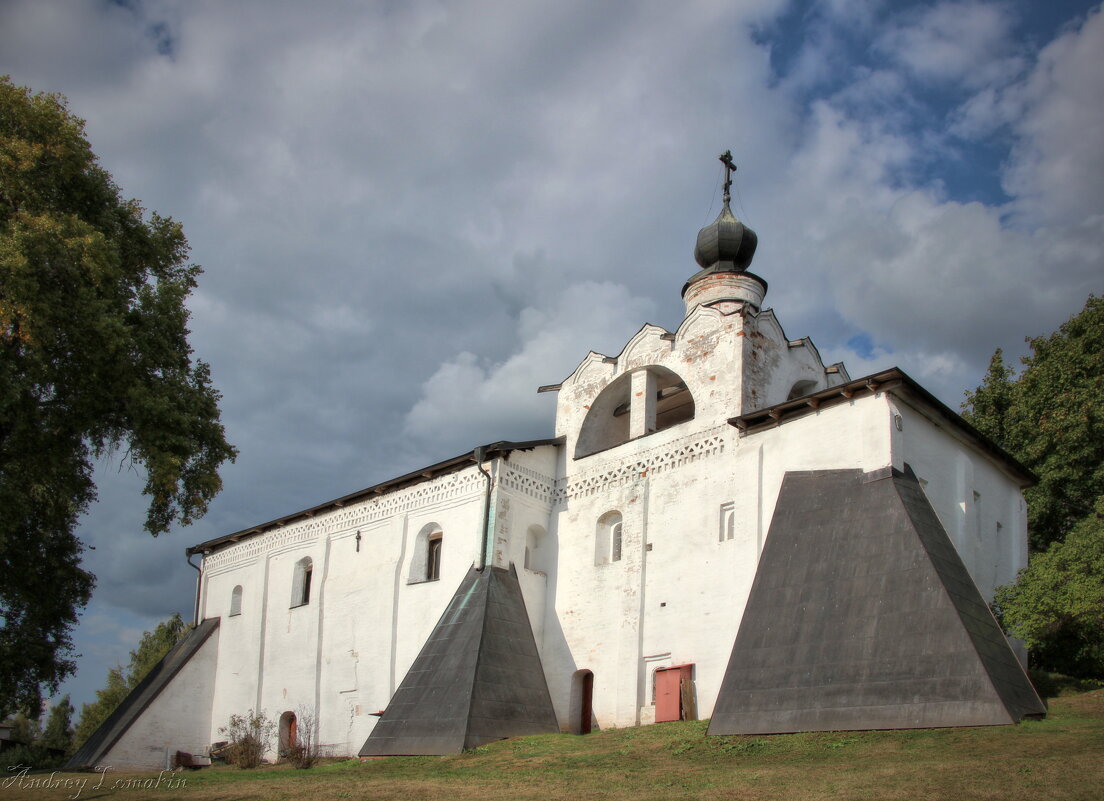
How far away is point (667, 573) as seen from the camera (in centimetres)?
1736

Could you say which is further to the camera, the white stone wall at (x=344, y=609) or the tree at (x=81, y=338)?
the white stone wall at (x=344, y=609)

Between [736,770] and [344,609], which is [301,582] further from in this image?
[736,770]

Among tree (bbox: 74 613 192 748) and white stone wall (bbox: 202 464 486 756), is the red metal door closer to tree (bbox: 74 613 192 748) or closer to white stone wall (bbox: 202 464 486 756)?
white stone wall (bbox: 202 464 486 756)

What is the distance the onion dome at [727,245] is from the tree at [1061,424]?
7257 mm

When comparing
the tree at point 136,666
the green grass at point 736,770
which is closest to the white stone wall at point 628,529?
the green grass at point 736,770

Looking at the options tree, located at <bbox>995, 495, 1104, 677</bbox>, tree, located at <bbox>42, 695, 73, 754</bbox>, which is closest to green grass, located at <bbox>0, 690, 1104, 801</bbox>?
tree, located at <bbox>995, 495, 1104, 677</bbox>

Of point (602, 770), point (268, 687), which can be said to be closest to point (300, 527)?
point (268, 687)

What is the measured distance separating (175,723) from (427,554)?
28.7 ft

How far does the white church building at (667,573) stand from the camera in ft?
42.8

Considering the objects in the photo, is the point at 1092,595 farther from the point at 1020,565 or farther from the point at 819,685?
the point at 819,685

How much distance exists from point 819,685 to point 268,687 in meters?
15.4

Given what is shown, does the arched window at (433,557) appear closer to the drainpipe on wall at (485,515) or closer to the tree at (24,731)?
the drainpipe on wall at (485,515)

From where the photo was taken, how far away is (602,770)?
11766 millimetres

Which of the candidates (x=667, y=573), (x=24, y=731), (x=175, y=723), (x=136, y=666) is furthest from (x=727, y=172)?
(x=24, y=731)
